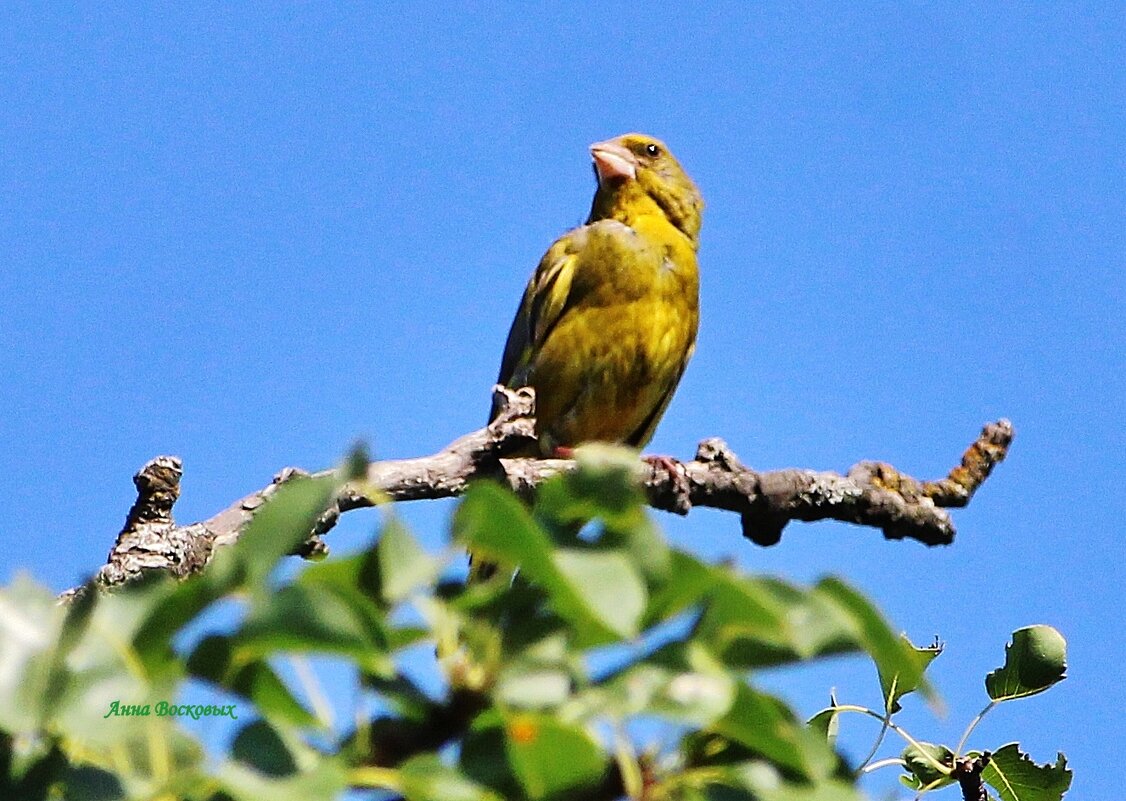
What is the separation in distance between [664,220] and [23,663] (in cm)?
665

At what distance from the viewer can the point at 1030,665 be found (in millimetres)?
2977

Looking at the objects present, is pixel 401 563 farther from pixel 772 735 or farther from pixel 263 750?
pixel 772 735

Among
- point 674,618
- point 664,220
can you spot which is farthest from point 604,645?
point 664,220

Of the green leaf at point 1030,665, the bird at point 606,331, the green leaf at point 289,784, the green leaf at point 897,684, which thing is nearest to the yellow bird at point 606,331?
the bird at point 606,331

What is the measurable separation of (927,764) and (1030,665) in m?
0.33

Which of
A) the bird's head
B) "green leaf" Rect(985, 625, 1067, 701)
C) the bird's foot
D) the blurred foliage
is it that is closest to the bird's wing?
the bird's head

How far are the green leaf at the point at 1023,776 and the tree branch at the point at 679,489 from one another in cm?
116

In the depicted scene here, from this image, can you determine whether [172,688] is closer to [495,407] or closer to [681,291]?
[495,407]

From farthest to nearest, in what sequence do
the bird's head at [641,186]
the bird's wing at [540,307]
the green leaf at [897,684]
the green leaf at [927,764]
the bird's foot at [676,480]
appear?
1. the bird's head at [641,186]
2. the bird's wing at [540,307]
3. the bird's foot at [676,480]
4. the green leaf at [927,764]
5. the green leaf at [897,684]

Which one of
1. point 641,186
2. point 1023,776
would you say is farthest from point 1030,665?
point 641,186

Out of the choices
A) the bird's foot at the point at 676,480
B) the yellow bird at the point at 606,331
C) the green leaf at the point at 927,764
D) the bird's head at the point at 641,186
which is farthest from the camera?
the bird's head at the point at 641,186

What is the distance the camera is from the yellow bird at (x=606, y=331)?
6.59m

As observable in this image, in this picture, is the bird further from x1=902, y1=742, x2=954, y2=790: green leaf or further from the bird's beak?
x1=902, y1=742, x2=954, y2=790: green leaf

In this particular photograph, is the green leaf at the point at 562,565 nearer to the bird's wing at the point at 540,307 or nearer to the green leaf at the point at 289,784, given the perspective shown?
the green leaf at the point at 289,784
